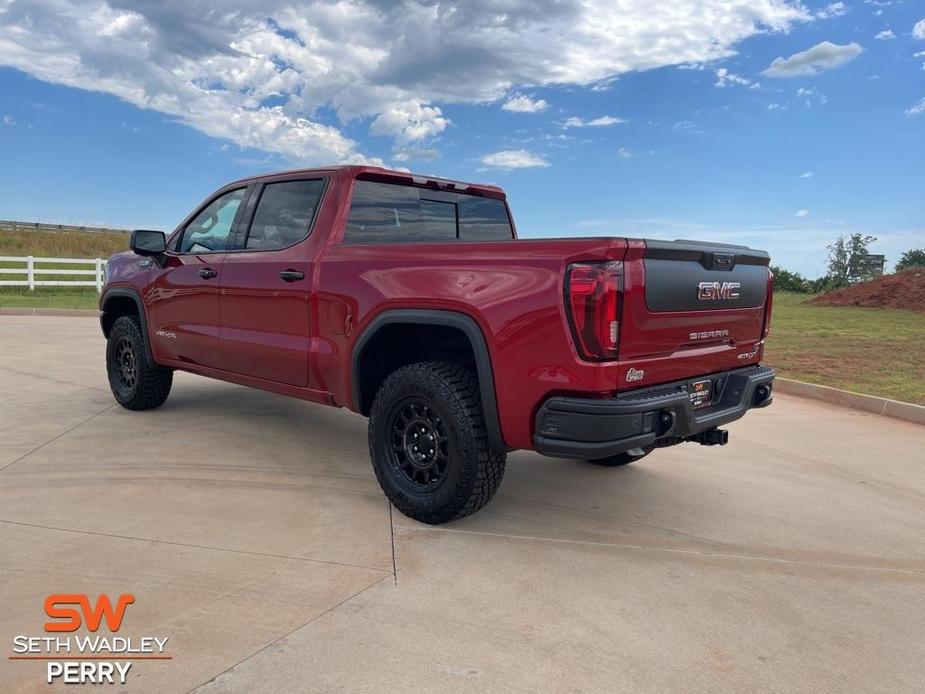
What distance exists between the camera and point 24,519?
374 cm

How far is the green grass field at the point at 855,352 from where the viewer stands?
8438 mm

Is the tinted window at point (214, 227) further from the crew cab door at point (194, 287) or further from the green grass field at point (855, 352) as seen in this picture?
the green grass field at point (855, 352)

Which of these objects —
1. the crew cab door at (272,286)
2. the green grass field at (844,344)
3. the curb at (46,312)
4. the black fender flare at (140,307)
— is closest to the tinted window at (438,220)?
the crew cab door at (272,286)

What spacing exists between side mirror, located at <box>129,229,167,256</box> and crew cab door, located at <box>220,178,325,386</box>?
808 millimetres

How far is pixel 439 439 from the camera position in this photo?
375cm

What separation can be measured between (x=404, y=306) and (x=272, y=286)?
1276 millimetres

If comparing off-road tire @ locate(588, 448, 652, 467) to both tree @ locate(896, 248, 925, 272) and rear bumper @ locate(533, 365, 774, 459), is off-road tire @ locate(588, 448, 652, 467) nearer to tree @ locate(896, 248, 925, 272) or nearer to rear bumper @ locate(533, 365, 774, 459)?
rear bumper @ locate(533, 365, 774, 459)

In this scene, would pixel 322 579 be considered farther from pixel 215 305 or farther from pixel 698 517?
pixel 215 305

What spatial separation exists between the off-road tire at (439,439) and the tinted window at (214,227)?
2.15 metres

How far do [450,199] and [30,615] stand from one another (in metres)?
3.50

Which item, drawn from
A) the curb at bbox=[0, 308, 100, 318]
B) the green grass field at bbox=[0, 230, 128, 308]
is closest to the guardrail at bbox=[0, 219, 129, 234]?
the green grass field at bbox=[0, 230, 128, 308]

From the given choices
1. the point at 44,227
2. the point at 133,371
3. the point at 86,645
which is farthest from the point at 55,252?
the point at 86,645

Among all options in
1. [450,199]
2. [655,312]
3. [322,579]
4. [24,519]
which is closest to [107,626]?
[322,579]

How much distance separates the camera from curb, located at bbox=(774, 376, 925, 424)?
22.9ft
